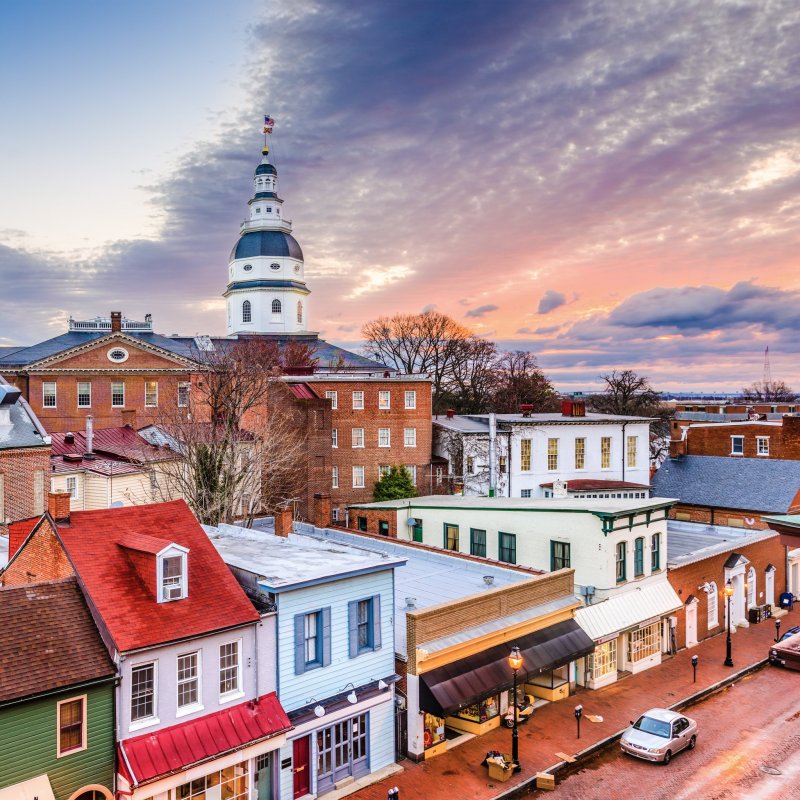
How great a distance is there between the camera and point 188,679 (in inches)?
619

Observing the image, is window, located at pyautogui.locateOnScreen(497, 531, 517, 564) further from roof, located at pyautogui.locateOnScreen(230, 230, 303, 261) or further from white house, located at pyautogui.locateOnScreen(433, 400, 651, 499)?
roof, located at pyautogui.locateOnScreen(230, 230, 303, 261)

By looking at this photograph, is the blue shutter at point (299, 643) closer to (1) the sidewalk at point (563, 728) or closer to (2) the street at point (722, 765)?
(1) the sidewalk at point (563, 728)

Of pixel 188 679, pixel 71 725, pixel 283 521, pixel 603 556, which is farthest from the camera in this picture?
pixel 283 521

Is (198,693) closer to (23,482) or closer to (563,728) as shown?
(563,728)

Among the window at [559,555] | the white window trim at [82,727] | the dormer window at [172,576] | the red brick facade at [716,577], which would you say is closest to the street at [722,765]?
the red brick facade at [716,577]

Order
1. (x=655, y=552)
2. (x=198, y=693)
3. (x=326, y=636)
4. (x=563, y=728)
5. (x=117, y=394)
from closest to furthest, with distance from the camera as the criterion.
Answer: (x=198, y=693) < (x=326, y=636) < (x=563, y=728) < (x=655, y=552) < (x=117, y=394)

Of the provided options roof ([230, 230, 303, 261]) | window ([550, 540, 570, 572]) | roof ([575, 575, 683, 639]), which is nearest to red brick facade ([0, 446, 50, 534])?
window ([550, 540, 570, 572])

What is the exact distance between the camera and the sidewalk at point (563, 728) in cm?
1836

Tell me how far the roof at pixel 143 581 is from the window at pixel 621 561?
1523 cm

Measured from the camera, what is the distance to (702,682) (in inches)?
1029

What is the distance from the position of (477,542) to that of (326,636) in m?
13.3

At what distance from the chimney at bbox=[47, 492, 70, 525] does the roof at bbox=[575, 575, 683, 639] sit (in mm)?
17123

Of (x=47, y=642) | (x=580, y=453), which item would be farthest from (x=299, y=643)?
(x=580, y=453)

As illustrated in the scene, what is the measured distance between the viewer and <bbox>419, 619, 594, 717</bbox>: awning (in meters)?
19.3
